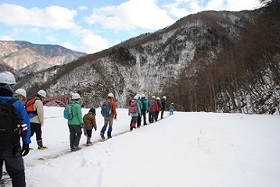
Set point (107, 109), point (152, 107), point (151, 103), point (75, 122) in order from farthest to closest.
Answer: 1. point (152, 107)
2. point (151, 103)
3. point (107, 109)
4. point (75, 122)

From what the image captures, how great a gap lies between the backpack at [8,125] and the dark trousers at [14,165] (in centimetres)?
13

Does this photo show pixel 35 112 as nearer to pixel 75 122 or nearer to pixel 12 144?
pixel 75 122

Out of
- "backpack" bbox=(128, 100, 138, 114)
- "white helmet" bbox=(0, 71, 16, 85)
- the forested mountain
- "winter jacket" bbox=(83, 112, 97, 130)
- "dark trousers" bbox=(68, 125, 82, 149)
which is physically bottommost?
"dark trousers" bbox=(68, 125, 82, 149)

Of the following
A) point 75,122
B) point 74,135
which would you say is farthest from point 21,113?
point 74,135

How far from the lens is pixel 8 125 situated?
4.27m

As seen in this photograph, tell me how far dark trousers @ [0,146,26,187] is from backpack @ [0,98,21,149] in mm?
128

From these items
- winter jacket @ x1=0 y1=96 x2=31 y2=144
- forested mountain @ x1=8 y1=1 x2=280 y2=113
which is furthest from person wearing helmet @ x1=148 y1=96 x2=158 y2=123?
forested mountain @ x1=8 y1=1 x2=280 y2=113

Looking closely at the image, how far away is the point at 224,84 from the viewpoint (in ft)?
173

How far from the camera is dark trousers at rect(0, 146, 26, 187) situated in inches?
171

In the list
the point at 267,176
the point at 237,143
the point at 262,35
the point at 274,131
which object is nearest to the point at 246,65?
the point at 262,35

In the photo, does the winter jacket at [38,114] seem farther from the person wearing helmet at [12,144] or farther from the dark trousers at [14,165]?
the dark trousers at [14,165]

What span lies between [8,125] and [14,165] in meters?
0.66

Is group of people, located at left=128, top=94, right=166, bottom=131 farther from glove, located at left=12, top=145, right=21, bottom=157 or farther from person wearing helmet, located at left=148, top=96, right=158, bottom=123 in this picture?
glove, located at left=12, top=145, right=21, bottom=157

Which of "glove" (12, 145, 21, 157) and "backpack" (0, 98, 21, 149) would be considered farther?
"glove" (12, 145, 21, 157)
